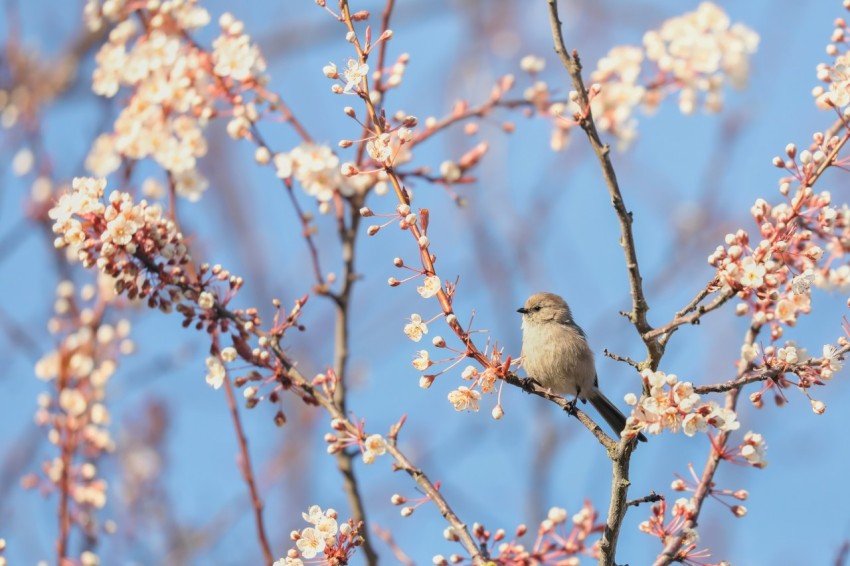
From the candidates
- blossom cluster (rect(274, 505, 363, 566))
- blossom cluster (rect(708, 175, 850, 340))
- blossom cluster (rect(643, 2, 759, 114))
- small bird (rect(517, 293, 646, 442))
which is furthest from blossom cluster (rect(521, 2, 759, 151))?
blossom cluster (rect(274, 505, 363, 566))

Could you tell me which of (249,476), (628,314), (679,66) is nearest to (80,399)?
(249,476)

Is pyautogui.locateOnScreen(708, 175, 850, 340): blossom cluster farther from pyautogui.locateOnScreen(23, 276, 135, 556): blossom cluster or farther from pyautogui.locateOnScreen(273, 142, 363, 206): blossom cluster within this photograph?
pyautogui.locateOnScreen(23, 276, 135, 556): blossom cluster

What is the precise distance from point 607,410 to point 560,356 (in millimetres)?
593

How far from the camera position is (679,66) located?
4.14m

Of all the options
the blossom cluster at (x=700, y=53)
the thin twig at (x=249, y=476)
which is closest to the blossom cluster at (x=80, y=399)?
the thin twig at (x=249, y=476)

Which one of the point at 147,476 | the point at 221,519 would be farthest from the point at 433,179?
the point at 147,476

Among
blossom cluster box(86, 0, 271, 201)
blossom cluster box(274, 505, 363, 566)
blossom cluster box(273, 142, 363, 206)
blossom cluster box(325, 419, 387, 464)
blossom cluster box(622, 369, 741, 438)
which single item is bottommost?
blossom cluster box(274, 505, 363, 566)

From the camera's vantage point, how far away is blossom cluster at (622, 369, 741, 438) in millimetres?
2078

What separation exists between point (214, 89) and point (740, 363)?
230 centimetres

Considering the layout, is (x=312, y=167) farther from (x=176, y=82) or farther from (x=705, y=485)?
(x=705, y=485)

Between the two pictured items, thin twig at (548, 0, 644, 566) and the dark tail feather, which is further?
the dark tail feather

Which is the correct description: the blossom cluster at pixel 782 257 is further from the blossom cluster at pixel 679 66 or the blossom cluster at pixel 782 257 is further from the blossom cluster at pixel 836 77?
the blossom cluster at pixel 679 66

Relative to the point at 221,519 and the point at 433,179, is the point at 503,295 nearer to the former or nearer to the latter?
the point at 221,519

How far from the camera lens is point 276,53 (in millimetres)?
7555
